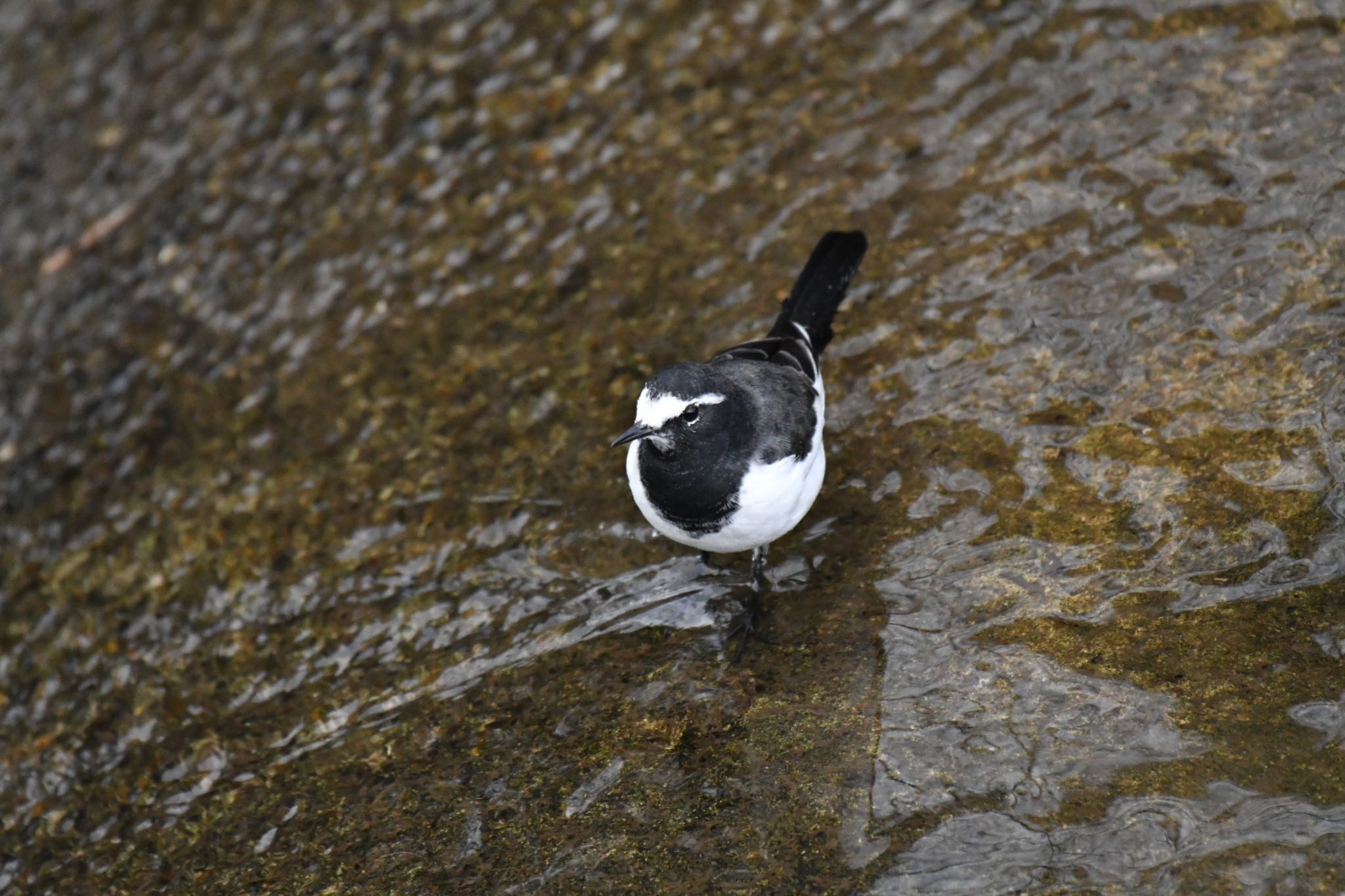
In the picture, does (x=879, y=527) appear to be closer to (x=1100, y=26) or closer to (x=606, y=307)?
(x=606, y=307)

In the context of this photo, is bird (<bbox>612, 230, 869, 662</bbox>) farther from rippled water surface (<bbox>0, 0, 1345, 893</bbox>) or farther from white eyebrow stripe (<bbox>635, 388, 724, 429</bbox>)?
rippled water surface (<bbox>0, 0, 1345, 893</bbox>)

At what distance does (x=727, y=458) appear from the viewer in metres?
5.14

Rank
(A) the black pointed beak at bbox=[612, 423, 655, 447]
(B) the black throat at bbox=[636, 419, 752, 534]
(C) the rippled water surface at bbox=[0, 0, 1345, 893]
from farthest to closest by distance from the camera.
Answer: (B) the black throat at bbox=[636, 419, 752, 534]
(A) the black pointed beak at bbox=[612, 423, 655, 447]
(C) the rippled water surface at bbox=[0, 0, 1345, 893]

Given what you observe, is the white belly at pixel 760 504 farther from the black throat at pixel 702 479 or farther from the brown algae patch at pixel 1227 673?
the brown algae patch at pixel 1227 673

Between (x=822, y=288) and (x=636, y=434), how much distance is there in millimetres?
1776

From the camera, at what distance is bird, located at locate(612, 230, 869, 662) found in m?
5.08

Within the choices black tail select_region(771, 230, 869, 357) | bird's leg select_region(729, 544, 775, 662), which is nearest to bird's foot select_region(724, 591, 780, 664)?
bird's leg select_region(729, 544, 775, 662)

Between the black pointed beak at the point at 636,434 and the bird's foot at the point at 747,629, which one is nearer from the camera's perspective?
the black pointed beak at the point at 636,434

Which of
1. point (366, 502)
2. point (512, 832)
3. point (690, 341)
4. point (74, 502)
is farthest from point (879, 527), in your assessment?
point (74, 502)

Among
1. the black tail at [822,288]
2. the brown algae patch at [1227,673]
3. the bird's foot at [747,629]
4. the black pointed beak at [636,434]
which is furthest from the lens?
the black tail at [822,288]

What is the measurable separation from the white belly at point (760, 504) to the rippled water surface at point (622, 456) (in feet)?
1.91

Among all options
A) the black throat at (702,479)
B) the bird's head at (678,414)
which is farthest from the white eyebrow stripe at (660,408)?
the black throat at (702,479)

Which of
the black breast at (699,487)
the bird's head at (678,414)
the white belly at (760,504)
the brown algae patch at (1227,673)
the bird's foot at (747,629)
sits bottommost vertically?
the brown algae patch at (1227,673)

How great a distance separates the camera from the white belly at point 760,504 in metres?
5.10
